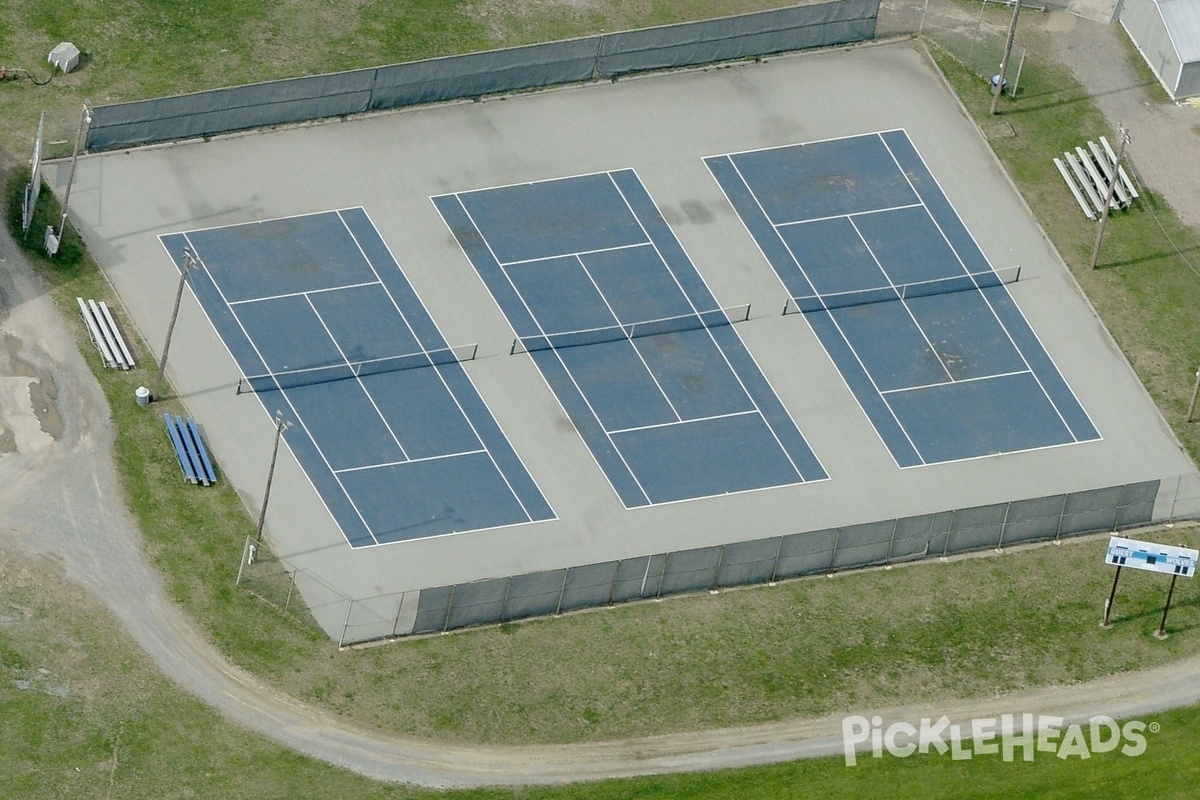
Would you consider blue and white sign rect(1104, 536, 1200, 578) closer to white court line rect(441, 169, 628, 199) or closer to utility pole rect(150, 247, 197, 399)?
white court line rect(441, 169, 628, 199)

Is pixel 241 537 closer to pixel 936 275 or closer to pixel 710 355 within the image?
pixel 710 355

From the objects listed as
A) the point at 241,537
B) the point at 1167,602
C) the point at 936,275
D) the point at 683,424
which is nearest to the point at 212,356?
the point at 241,537

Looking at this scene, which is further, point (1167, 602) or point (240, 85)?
point (240, 85)

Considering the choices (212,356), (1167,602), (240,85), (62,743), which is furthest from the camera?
(240,85)

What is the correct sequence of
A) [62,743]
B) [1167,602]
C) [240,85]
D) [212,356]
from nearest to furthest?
[62,743] → [1167,602] → [212,356] → [240,85]

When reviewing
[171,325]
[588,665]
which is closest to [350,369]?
[171,325]

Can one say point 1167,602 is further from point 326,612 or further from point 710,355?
point 326,612

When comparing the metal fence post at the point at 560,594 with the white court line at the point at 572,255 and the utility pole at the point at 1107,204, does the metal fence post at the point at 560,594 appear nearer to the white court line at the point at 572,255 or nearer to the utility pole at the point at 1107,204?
the white court line at the point at 572,255
